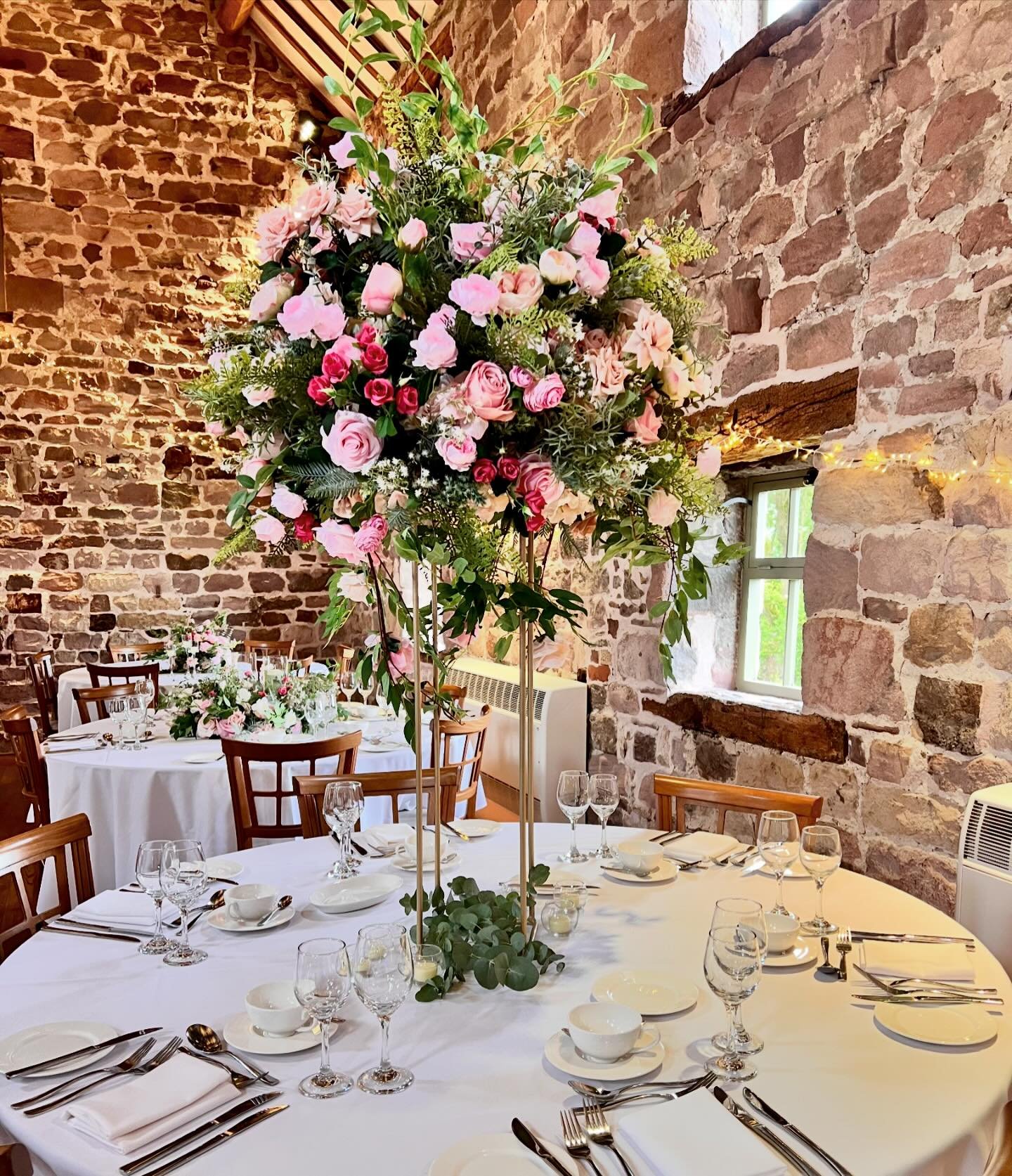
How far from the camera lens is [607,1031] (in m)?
1.23

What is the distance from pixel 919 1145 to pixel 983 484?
82.0 inches

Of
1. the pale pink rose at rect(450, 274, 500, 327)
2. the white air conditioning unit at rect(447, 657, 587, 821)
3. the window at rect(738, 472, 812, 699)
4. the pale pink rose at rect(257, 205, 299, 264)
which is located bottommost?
the white air conditioning unit at rect(447, 657, 587, 821)

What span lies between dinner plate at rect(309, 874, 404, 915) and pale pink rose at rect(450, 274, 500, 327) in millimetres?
1098

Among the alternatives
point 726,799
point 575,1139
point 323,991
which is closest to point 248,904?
point 323,991

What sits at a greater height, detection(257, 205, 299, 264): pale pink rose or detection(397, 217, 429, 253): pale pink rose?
detection(257, 205, 299, 264): pale pink rose

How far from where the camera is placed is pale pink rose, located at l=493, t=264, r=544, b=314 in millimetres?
1234

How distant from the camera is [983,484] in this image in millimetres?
2641

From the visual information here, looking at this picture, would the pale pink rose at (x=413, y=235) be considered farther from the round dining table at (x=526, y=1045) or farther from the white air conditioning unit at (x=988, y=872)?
the white air conditioning unit at (x=988, y=872)

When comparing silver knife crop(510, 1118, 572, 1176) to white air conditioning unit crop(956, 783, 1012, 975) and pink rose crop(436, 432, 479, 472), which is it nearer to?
pink rose crop(436, 432, 479, 472)

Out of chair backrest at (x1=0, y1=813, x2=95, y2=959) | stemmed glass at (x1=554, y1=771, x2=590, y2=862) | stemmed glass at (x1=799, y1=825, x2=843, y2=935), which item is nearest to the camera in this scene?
stemmed glass at (x1=799, y1=825, x2=843, y2=935)

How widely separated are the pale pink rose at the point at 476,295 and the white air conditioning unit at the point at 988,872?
1.90 metres

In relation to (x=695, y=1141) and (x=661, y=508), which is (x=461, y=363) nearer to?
(x=661, y=508)

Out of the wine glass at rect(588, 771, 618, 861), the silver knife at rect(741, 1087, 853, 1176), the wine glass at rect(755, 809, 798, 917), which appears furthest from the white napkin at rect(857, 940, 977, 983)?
the wine glass at rect(588, 771, 618, 861)

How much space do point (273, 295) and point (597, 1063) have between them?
1.19 m
